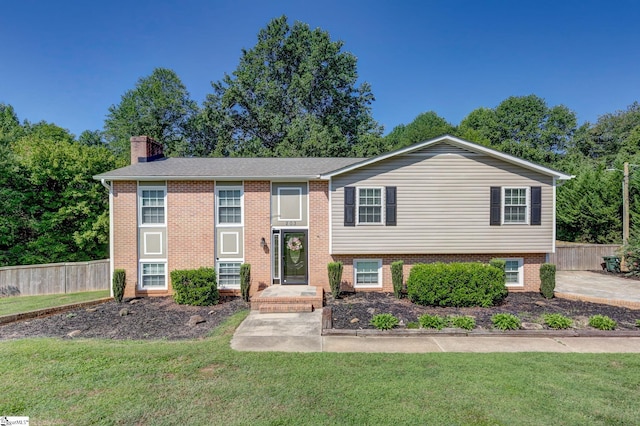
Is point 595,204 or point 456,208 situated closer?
point 456,208

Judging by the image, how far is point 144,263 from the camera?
11734 millimetres

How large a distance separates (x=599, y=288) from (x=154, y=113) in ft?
109

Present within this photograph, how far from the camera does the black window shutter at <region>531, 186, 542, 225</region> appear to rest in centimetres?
1144

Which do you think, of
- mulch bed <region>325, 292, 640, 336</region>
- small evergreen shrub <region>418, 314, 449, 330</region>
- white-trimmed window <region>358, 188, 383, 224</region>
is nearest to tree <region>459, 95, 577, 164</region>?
white-trimmed window <region>358, 188, 383, 224</region>

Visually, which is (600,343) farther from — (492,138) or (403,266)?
(492,138)

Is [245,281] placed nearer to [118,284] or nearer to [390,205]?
[118,284]

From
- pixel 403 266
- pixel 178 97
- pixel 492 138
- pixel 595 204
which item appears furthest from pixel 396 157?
pixel 492 138

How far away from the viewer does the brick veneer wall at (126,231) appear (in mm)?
11578

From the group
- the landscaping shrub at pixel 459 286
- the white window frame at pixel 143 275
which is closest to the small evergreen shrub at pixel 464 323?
the landscaping shrub at pixel 459 286

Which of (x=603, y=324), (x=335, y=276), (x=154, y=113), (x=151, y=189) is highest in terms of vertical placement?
(x=154, y=113)

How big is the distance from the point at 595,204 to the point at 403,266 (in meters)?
14.0

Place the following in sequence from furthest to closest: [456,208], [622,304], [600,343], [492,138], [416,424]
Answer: [492,138], [456,208], [622,304], [600,343], [416,424]

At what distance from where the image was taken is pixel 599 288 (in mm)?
11906

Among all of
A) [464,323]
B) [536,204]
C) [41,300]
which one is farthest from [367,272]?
[41,300]
